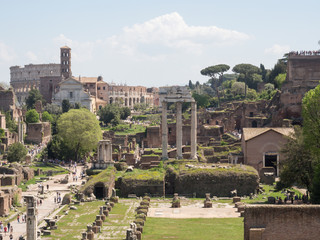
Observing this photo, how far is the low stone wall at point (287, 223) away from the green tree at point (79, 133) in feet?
156

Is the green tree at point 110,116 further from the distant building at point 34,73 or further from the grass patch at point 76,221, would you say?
the grass patch at point 76,221

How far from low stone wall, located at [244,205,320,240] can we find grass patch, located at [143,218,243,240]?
776 centimetres

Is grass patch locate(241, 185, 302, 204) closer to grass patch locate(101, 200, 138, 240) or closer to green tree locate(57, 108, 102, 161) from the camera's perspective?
grass patch locate(101, 200, 138, 240)

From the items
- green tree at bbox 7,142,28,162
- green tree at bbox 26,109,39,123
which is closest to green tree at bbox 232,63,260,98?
green tree at bbox 26,109,39,123

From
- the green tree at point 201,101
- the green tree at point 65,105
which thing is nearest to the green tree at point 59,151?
the green tree at point 65,105

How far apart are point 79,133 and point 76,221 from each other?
111ft

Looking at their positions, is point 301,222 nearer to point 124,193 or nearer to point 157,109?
point 124,193

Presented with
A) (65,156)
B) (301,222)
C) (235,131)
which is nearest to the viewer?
(301,222)

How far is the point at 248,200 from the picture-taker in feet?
147

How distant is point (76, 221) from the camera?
38.3 metres

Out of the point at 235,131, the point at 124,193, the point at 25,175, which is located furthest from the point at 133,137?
the point at 124,193

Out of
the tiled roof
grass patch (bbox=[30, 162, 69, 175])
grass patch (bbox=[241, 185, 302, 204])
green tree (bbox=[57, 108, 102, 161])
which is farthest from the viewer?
green tree (bbox=[57, 108, 102, 161])

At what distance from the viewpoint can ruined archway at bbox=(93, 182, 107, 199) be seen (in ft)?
154

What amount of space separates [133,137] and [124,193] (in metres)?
39.2
